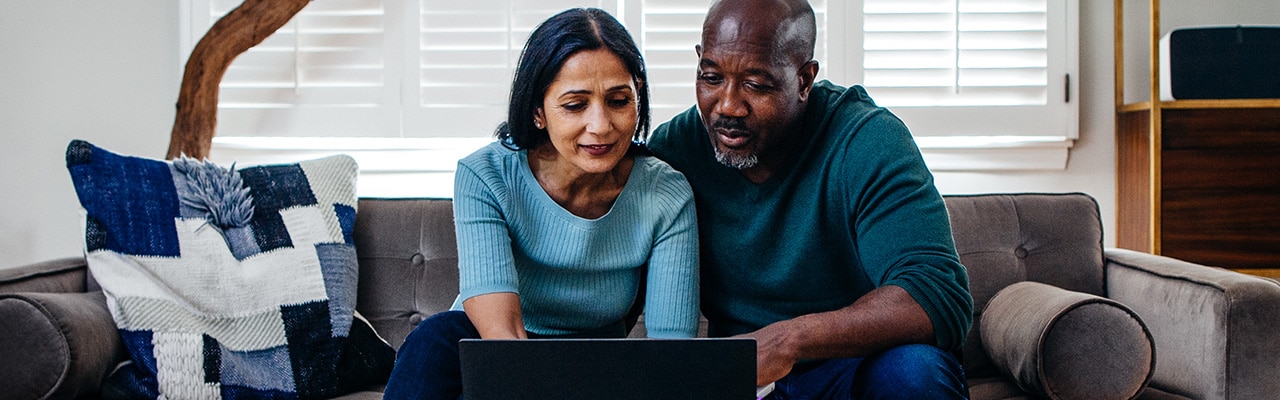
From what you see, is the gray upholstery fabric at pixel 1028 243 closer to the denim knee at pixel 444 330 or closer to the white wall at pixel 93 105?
the white wall at pixel 93 105

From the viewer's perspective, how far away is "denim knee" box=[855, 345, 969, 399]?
1.13m

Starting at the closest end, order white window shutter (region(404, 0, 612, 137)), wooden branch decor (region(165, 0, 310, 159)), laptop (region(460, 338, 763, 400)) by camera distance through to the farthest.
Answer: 1. laptop (region(460, 338, 763, 400))
2. wooden branch decor (region(165, 0, 310, 159))
3. white window shutter (region(404, 0, 612, 137))

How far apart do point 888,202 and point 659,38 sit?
137 centimetres

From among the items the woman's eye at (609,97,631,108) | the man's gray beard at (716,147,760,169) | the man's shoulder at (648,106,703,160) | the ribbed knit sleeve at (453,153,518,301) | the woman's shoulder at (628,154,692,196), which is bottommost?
the ribbed knit sleeve at (453,153,518,301)

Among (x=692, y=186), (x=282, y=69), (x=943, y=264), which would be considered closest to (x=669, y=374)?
(x=943, y=264)

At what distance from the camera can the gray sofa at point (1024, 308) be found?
143cm

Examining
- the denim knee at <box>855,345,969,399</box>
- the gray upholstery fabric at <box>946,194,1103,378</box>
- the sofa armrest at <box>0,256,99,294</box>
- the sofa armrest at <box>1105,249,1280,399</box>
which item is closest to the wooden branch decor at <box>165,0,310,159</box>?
the sofa armrest at <box>0,256,99,294</box>

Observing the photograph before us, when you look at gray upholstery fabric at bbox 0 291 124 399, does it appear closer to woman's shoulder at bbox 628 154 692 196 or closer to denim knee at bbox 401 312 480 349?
denim knee at bbox 401 312 480 349

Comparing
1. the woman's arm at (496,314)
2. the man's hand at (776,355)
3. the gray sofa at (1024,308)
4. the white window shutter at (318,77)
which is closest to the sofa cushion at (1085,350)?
the gray sofa at (1024,308)

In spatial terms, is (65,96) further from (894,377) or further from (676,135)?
(894,377)

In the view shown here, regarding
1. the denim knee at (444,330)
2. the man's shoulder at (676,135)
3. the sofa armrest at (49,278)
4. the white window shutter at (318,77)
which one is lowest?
the denim knee at (444,330)

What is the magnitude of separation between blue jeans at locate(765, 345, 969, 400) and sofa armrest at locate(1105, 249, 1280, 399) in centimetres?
49

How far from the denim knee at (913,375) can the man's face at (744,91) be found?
13.4 inches

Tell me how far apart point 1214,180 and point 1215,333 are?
3.69ft
